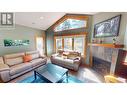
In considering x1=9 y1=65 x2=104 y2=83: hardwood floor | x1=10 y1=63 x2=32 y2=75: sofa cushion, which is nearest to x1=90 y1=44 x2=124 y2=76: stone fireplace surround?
x1=9 y1=65 x2=104 y2=83: hardwood floor

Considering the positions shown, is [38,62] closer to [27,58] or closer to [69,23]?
[27,58]

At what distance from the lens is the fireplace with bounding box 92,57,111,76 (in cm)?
210

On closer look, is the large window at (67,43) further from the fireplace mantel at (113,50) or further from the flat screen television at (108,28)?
the flat screen television at (108,28)

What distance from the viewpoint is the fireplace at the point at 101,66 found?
2.10 m

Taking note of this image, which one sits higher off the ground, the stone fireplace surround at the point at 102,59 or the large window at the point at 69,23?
the large window at the point at 69,23

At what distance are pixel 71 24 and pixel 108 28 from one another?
97 centimetres

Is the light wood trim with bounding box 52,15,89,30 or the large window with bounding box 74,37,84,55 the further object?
the large window with bounding box 74,37,84,55

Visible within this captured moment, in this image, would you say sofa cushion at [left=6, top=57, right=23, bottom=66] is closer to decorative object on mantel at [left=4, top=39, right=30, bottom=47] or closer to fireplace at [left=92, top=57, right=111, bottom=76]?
decorative object on mantel at [left=4, top=39, right=30, bottom=47]

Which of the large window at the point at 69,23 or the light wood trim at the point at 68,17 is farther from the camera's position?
the large window at the point at 69,23

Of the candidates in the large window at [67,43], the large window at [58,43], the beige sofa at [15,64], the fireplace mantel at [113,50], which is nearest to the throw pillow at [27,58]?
the beige sofa at [15,64]
